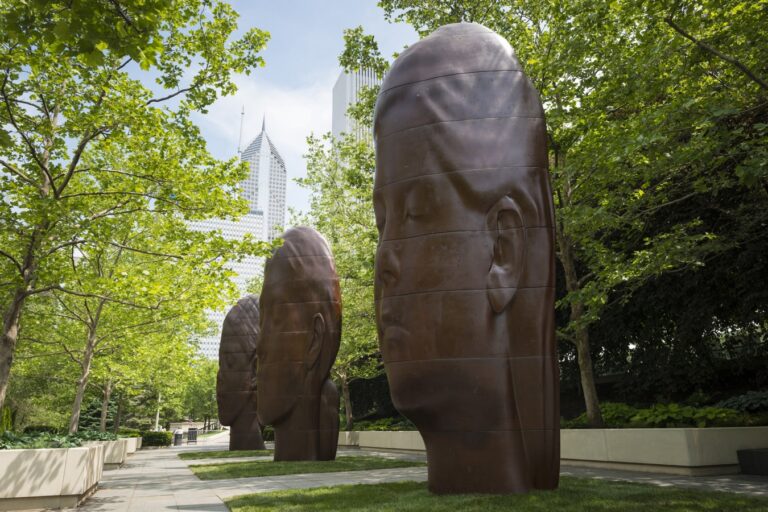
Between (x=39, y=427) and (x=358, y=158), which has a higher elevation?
(x=358, y=158)

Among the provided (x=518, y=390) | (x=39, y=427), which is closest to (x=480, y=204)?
(x=518, y=390)

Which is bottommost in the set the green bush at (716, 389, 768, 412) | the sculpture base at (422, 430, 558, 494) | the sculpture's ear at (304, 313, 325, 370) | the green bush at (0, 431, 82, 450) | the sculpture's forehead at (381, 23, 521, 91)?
the sculpture base at (422, 430, 558, 494)

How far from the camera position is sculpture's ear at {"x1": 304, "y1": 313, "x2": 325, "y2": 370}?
14.6 meters

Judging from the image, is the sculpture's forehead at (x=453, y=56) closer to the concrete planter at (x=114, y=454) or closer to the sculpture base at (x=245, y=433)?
the concrete planter at (x=114, y=454)

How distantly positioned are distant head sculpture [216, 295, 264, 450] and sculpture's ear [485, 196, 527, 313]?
48.0 feet

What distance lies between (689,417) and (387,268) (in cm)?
823

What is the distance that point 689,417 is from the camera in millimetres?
12023

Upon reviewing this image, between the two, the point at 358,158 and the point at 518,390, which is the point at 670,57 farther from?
the point at 358,158

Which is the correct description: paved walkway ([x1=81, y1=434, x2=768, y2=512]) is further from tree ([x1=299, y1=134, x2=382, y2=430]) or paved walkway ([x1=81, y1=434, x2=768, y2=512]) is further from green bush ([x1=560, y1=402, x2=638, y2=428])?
tree ([x1=299, y1=134, x2=382, y2=430])

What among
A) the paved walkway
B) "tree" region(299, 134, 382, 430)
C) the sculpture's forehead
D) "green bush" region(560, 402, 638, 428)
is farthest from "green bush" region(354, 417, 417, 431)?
the sculpture's forehead

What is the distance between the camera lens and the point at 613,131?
10.9m

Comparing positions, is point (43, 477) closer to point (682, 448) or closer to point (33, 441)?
point (33, 441)

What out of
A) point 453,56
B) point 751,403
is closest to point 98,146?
point 453,56

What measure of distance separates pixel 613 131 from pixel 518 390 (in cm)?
612
